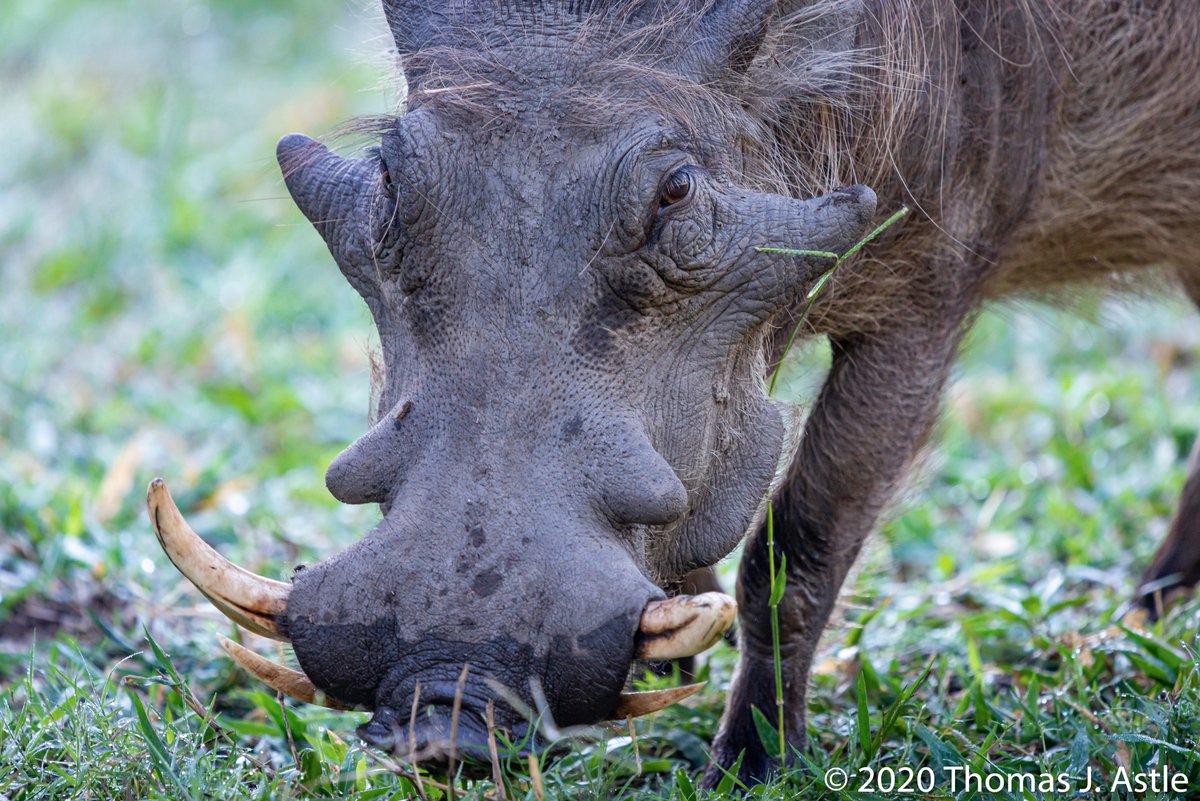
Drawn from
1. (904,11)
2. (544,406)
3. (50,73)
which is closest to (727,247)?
(544,406)

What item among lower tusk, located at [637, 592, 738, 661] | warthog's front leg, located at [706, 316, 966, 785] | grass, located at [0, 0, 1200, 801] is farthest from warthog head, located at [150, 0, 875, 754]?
warthog's front leg, located at [706, 316, 966, 785]

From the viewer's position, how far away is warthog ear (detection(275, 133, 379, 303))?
7.77 feet

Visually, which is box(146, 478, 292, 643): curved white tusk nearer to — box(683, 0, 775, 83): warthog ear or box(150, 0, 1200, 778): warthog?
box(150, 0, 1200, 778): warthog

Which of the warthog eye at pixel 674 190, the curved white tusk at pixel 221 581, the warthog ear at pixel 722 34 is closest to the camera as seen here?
the curved white tusk at pixel 221 581

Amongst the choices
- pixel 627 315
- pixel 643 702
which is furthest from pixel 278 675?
pixel 627 315

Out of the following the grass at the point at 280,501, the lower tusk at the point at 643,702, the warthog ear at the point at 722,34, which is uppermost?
the warthog ear at the point at 722,34

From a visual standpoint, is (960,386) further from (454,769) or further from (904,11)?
(454,769)

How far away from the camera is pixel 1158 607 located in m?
3.24

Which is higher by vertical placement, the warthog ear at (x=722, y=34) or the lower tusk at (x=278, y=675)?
the warthog ear at (x=722, y=34)

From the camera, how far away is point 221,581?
2.05 meters

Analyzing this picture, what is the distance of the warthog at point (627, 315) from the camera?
77.0 inches

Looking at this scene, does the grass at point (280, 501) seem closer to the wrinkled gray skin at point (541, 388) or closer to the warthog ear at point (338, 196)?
the wrinkled gray skin at point (541, 388)

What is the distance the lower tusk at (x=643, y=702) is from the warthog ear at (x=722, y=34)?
1.00m

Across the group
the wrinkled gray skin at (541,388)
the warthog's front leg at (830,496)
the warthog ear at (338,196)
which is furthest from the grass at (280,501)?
the warthog ear at (338,196)
